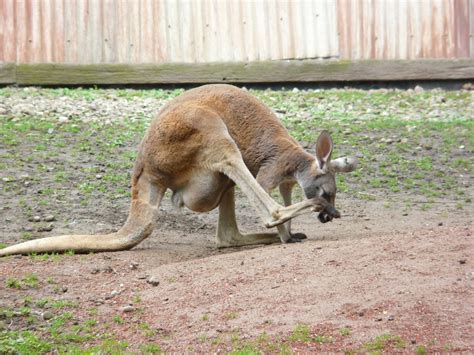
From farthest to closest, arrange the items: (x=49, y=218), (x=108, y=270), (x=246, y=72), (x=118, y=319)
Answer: (x=246, y=72)
(x=49, y=218)
(x=108, y=270)
(x=118, y=319)

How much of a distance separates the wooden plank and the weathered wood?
4.0 inches

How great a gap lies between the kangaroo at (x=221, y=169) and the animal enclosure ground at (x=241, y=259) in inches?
8.9

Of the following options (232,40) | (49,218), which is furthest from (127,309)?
(232,40)

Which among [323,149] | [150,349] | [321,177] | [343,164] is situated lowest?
[150,349]

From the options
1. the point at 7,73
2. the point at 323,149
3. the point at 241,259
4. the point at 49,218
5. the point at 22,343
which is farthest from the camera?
the point at 7,73

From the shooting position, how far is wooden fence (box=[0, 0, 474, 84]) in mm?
14242

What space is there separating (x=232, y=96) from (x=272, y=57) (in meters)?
6.20

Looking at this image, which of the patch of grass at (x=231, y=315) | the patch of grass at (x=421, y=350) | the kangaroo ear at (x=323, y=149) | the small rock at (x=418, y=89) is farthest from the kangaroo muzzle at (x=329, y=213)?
the small rock at (x=418, y=89)

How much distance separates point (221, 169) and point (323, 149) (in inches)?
38.7

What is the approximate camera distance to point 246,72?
47.2 feet

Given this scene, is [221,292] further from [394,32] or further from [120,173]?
[394,32]

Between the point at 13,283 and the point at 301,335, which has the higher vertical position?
the point at 13,283

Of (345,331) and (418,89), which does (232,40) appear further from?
(345,331)

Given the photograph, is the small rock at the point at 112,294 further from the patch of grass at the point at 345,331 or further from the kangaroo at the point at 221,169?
the patch of grass at the point at 345,331
